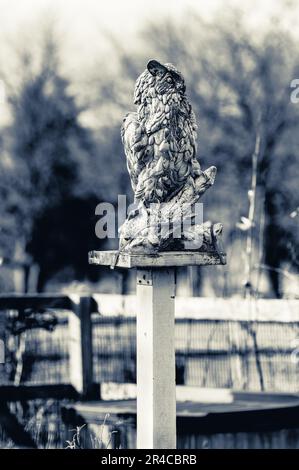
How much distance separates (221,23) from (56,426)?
23.8 feet

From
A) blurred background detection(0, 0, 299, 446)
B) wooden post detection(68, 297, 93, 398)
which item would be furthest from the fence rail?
blurred background detection(0, 0, 299, 446)

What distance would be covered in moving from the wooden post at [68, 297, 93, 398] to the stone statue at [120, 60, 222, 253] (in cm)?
378

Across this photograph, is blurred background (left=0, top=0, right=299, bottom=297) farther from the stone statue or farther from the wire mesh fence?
the stone statue

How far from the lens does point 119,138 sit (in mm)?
14414

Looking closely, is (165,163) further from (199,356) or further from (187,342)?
(187,342)

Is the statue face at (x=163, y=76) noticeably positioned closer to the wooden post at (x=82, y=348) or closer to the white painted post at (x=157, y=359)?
the white painted post at (x=157, y=359)

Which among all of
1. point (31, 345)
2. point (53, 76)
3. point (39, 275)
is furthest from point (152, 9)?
point (31, 345)

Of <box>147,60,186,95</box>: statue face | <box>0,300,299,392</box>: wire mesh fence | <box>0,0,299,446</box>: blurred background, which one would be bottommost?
<box>0,300,299,392</box>: wire mesh fence

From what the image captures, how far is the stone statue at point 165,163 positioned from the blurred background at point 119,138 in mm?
7168

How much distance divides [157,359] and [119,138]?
29.1ft

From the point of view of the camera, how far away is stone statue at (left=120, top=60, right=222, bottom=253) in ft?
19.5

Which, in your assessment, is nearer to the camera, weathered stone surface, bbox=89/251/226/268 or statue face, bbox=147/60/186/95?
weathered stone surface, bbox=89/251/226/268

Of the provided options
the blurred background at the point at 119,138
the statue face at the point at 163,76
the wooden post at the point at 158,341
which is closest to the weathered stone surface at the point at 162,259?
the wooden post at the point at 158,341
